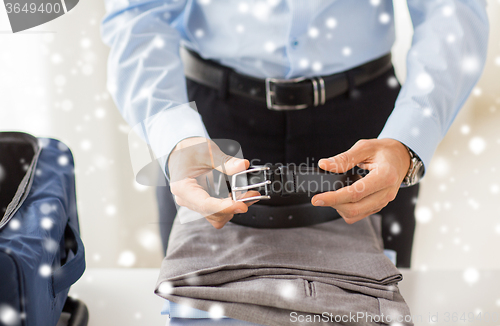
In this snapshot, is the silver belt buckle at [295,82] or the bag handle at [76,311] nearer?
the bag handle at [76,311]

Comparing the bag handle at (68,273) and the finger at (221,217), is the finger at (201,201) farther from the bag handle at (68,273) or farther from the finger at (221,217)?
the bag handle at (68,273)

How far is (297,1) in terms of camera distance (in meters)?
0.66

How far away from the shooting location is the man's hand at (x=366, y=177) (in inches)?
19.5

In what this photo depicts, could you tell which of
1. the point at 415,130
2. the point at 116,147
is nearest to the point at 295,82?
the point at 415,130

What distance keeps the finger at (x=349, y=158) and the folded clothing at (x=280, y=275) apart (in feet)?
0.36

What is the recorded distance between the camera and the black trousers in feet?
2.44

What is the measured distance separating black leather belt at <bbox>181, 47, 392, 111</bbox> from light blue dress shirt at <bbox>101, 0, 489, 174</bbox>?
2 centimetres

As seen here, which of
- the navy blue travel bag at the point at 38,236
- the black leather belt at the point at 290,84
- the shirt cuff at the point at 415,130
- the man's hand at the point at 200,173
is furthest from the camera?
the black leather belt at the point at 290,84

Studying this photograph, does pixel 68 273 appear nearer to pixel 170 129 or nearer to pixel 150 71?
pixel 170 129

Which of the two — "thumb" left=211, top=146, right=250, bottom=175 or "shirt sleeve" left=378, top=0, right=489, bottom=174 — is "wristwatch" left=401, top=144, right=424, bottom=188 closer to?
"shirt sleeve" left=378, top=0, right=489, bottom=174

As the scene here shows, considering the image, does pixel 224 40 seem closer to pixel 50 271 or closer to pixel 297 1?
pixel 297 1

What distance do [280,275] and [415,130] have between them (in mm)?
333

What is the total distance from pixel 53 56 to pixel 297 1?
95 cm

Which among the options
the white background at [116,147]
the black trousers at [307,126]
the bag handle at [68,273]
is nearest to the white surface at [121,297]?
the bag handle at [68,273]
